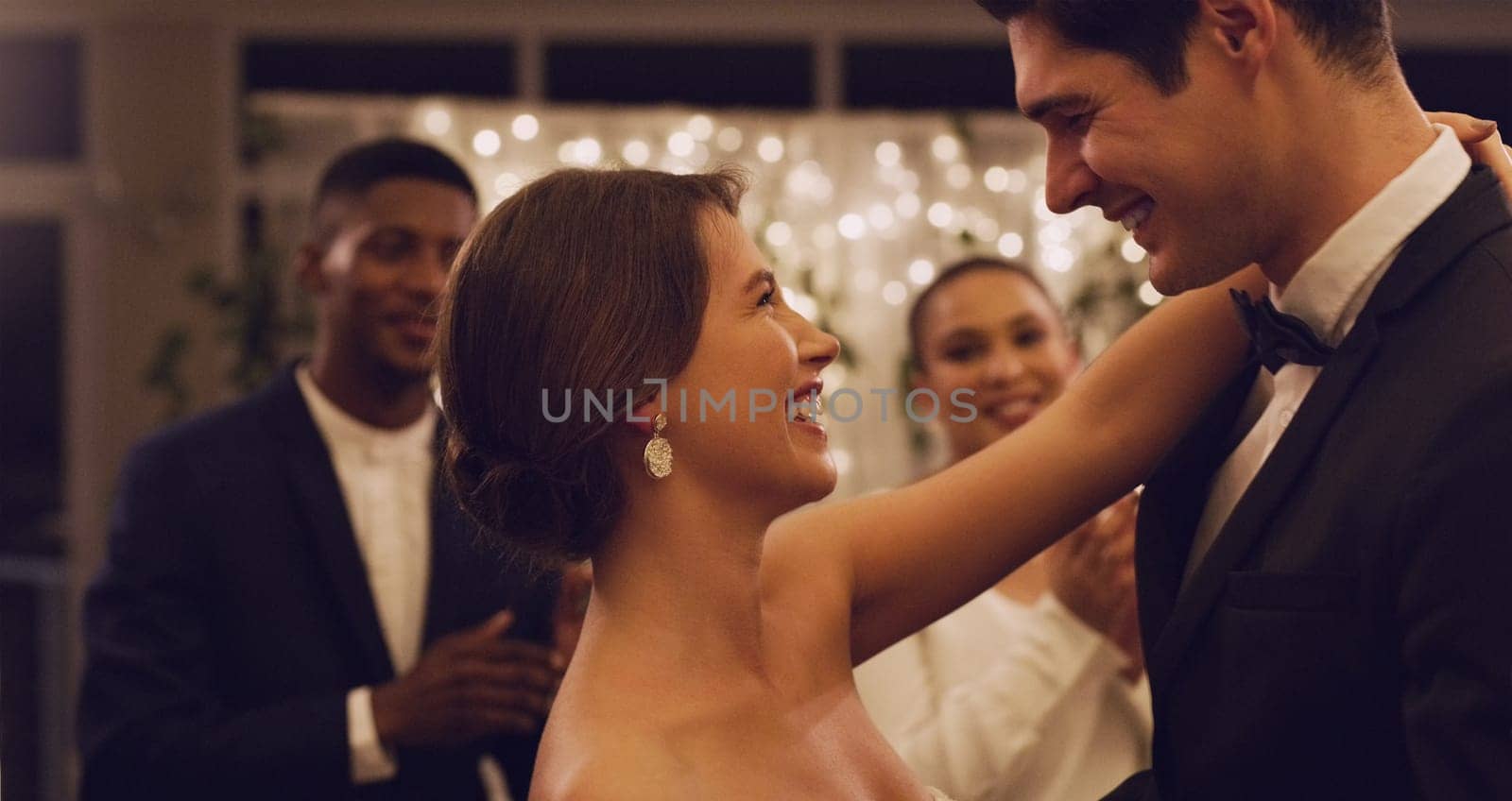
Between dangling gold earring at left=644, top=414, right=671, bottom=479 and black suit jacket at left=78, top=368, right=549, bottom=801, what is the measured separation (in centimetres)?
106

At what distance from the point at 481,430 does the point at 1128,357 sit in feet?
2.36

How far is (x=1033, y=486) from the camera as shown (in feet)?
5.38


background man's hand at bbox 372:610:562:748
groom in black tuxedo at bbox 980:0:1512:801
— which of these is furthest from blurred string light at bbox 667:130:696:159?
groom in black tuxedo at bbox 980:0:1512:801

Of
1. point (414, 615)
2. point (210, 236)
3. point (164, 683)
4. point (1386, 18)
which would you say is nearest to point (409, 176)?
point (414, 615)

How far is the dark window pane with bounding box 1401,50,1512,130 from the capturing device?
6070 mm

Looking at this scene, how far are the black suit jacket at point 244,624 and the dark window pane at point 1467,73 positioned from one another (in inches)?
195

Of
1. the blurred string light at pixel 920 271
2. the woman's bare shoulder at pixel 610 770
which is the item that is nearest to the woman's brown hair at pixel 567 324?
the woman's bare shoulder at pixel 610 770

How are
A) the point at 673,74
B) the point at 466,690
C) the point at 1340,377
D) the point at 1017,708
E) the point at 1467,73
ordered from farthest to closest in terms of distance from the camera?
the point at 1467,73 → the point at 673,74 → the point at 466,690 → the point at 1017,708 → the point at 1340,377

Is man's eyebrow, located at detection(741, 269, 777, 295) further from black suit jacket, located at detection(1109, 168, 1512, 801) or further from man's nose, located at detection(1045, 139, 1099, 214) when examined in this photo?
black suit jacket, located at detection(1109, 168, 1512, 801)

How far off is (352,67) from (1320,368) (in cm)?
488

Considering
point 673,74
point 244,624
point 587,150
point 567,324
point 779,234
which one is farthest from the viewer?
point 673,74

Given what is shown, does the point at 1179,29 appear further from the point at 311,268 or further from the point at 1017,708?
the point at 311,268

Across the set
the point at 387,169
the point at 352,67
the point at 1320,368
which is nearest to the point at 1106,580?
the point at 1320,368

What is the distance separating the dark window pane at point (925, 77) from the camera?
19.6ft
